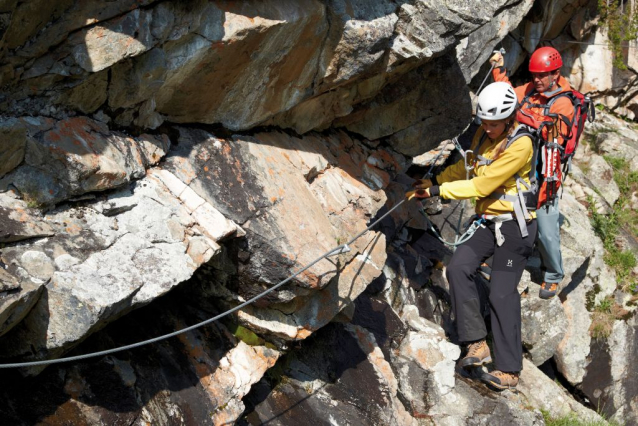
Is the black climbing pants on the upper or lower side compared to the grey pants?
upper

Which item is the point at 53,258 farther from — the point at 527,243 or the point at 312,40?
the point at 527,243

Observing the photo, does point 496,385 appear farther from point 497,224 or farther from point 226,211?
point 226,211

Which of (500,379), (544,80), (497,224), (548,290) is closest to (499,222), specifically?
(497,224)

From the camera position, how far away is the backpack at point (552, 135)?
8.00 meters

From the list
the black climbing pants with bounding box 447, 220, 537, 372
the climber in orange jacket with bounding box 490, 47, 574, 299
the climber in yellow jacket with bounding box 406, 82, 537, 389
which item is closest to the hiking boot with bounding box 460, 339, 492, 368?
the climber in yellow jacket with bounding box 406, 82, 537, 389

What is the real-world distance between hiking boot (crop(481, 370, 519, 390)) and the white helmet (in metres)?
3.11

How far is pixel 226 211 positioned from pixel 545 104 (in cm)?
490

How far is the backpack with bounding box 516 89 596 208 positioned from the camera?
26.2ft

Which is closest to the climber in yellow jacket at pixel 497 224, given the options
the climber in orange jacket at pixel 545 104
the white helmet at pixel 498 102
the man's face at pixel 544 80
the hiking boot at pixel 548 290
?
the white helmet at pixel 498 102

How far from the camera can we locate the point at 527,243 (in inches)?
296

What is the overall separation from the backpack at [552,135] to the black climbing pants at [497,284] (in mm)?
845

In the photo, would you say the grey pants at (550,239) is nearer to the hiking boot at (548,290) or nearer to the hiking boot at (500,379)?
the hiking boot at (548,290)

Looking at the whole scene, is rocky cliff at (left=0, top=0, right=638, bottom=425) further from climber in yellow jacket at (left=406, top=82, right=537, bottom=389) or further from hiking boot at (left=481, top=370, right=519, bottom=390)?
climber in yellow jacket at (left=406, top=82, right=537, bottom=389)

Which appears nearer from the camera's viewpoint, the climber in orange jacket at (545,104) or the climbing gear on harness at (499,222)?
the climbing gear on harness at (499,222)
